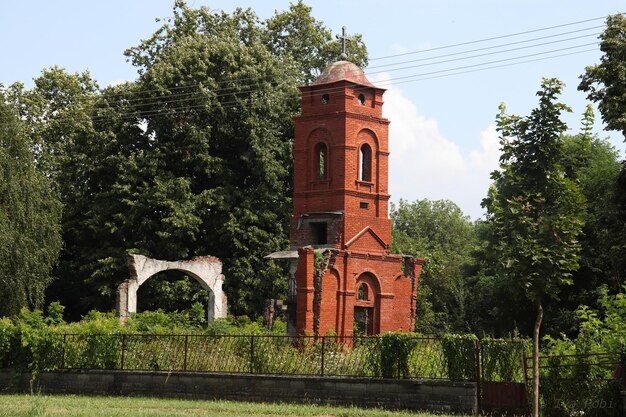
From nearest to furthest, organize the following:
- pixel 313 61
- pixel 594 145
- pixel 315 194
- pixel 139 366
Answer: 1. pixel 139 366
2. pixel 315 194
3. pixel 594 145
4. pixel 313 61

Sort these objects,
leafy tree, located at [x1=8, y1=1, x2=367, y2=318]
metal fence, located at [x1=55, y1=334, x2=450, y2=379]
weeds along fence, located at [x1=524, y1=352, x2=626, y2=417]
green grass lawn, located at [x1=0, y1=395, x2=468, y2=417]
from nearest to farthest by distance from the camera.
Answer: green grass lawn, located at [x1=0, y1=395, x2=468, y2=417] < weeds along fence, located at [x1=524, y1=352, x2=626, y2=417] < metal fence, located at [x1=55, y1=334, x2=450, y2=379] < leafy tree, located at [x1=8, y1=1, x2=367, y2=318]

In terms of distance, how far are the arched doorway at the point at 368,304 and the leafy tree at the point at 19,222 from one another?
474 inches

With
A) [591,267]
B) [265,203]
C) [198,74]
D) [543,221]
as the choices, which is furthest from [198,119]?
[543,221]

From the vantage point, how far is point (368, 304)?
117 feet

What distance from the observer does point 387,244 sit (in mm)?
36438

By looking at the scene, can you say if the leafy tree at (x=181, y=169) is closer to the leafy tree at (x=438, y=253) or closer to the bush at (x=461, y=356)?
the leafy tree at (x=438, y=253)

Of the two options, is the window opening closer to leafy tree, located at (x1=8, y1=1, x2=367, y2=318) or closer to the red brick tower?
the red brick tower

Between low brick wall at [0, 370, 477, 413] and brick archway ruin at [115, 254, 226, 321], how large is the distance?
31.8 feet

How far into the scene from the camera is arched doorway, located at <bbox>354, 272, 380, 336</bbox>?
3553 centimetres

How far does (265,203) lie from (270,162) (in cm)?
176

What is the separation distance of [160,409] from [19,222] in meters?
18.8

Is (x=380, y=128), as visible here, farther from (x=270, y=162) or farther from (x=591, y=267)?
(x=591, y=267)

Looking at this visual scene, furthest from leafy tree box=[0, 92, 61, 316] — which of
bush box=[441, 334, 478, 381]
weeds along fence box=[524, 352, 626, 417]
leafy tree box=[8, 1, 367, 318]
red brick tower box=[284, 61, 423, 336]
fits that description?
weeds along fence box=[524, 352, 626, 417]

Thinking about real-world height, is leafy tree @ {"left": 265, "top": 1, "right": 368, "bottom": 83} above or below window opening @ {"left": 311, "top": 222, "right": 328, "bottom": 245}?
above
